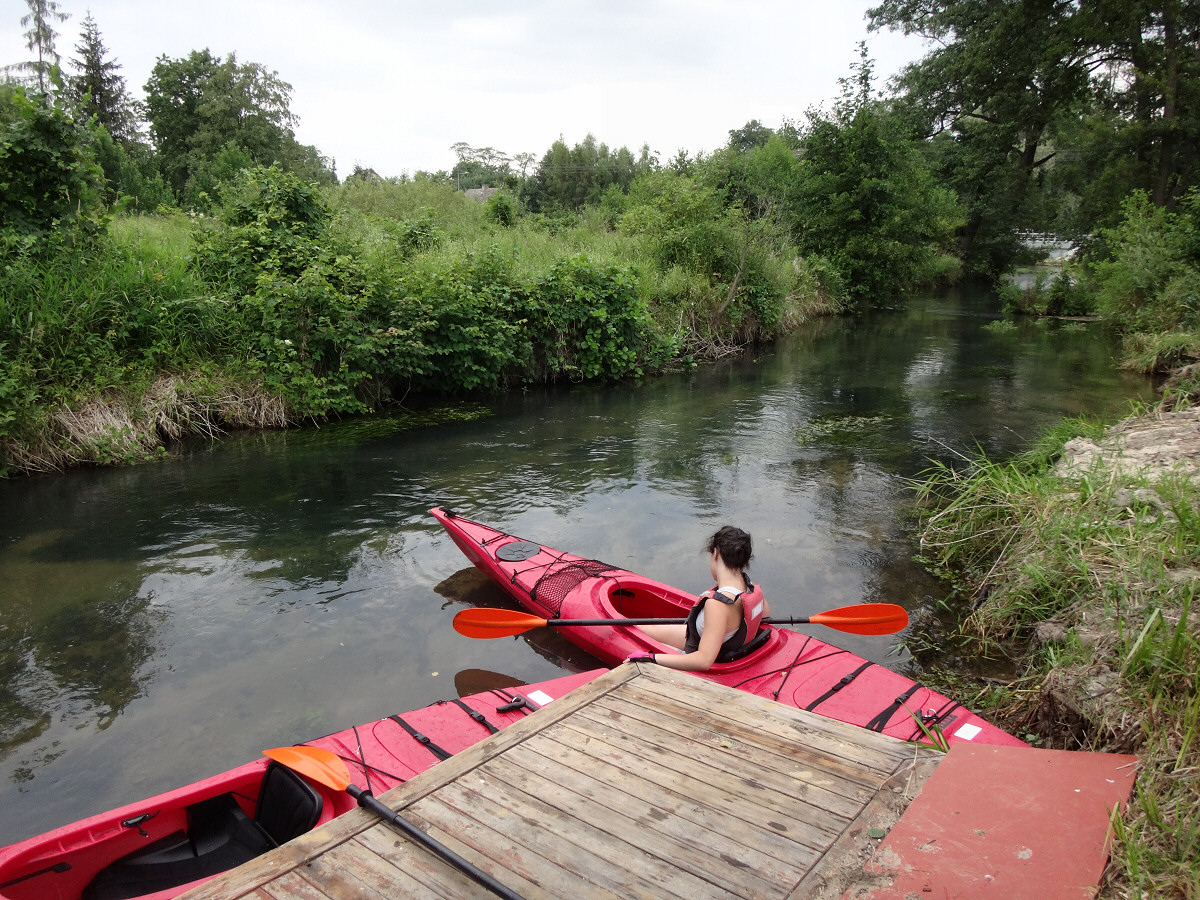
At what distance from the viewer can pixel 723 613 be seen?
11.5ft

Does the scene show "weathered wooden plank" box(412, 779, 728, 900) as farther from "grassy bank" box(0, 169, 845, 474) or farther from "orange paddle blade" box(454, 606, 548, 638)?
"grassy bank" box(0, 169, 845, 474)

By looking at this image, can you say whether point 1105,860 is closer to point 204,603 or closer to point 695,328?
point 204,603

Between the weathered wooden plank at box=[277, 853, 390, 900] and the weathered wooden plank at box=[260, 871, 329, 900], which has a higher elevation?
the weathered wooden plank at box=[260, 871, 329, 900]

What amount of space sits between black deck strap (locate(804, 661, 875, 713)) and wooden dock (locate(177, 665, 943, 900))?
0.95 m

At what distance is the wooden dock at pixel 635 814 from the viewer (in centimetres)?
182

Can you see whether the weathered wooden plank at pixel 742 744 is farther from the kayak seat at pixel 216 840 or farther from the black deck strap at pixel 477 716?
the kayak seat at pixel 216 840

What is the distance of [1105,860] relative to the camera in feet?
5.87

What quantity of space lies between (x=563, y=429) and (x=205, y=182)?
64.9ft

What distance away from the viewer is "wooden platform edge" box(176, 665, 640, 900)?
1826mm

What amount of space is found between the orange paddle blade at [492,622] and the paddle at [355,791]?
1360mm

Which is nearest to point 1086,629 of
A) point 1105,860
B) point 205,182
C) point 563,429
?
point 1105,860

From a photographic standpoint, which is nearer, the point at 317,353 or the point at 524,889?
the point at 524,889

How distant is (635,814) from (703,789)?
22cm

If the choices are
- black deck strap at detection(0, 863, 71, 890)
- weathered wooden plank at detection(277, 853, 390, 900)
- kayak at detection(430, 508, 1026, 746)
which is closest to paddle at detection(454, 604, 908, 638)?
kayak at detection(430, 508, 1026, 746)
